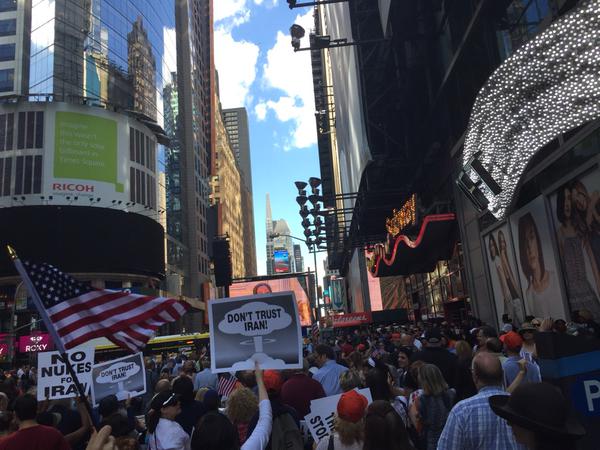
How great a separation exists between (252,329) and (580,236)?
9284mm

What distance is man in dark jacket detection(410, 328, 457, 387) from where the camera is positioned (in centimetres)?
685

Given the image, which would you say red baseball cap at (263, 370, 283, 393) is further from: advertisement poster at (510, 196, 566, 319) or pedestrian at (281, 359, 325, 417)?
advertisement poster at (510, 196, 566, 319)

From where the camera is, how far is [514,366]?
628 cm

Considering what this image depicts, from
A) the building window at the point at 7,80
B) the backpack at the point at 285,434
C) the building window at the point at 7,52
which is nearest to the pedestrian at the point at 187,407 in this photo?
the backpack at the point at 285,434

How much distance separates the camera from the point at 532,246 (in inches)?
569

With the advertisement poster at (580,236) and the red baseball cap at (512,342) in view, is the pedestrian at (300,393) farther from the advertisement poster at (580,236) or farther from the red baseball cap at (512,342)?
the advertisement poster at (580,236)

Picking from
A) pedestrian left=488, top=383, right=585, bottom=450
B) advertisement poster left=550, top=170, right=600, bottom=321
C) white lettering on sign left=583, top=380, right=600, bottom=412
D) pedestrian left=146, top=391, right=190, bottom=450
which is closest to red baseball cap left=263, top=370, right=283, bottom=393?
pedestrian left=146, top=391, right=190, bottom=450

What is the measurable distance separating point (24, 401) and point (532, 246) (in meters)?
13.5

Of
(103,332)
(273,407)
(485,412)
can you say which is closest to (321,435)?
(273,407)

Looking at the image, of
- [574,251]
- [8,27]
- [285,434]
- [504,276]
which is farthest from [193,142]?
[285,434]

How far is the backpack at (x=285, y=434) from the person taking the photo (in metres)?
4.68

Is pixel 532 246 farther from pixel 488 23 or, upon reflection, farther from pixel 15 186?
pixel 15 186

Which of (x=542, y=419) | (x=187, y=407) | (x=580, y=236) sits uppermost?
(x=580, y=236)

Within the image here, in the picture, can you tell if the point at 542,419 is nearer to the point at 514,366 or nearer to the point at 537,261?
the point at 514,366
